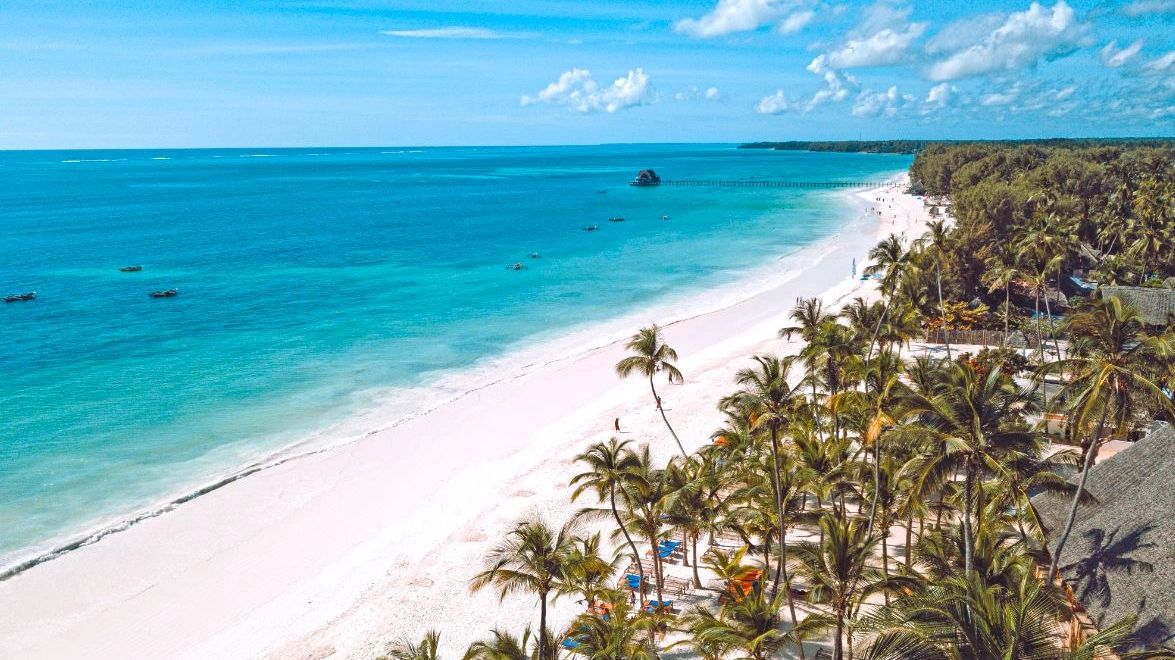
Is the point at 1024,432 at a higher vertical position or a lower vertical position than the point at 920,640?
higher

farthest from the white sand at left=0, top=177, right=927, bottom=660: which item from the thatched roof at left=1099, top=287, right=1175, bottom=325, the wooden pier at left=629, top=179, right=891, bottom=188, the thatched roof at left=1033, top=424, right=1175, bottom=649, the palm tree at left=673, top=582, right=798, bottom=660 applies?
the wooden pier at left=629, top=179, right=891, bottom=188

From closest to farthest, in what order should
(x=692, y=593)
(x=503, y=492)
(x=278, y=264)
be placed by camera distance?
(x=692, y=593) < (x=503, y=492) < (x=278, y=264)

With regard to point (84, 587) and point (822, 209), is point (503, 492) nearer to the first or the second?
point (84, 587)

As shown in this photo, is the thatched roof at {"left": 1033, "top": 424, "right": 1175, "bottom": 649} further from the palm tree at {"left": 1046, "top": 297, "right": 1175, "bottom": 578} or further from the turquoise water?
the turquoise water

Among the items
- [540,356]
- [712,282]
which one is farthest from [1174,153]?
[540,356]

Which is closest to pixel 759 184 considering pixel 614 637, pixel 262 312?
pixel 262 312

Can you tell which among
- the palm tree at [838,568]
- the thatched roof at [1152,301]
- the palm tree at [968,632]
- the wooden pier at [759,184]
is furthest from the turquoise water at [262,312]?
the wooden pier at [759,184]

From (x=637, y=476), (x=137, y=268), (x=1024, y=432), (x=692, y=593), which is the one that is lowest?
(x=692, y=593)

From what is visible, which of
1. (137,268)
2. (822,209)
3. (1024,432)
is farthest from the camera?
(822,209)

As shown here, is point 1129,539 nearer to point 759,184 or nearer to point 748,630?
point 748,630
